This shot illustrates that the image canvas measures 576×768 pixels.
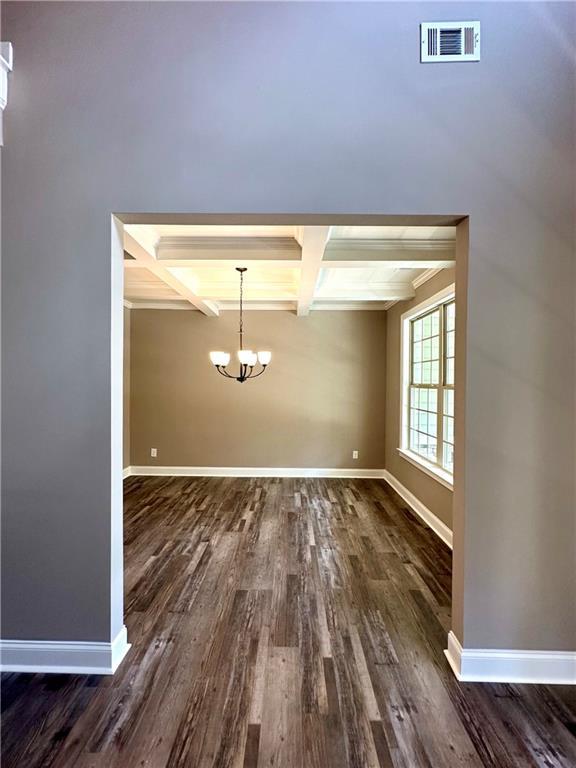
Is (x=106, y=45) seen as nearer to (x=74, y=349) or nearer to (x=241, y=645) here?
(x=74, y=349)

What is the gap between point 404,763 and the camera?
Answer: 58.1 inches

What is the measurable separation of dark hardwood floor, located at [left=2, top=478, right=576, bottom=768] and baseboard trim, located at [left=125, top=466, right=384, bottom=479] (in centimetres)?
275

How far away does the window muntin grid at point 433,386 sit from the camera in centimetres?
388

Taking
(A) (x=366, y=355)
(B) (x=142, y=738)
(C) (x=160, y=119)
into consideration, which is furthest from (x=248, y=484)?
(C) (x=160, y=119)

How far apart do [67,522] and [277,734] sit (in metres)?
1.34

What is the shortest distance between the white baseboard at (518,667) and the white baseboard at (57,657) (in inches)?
69.4

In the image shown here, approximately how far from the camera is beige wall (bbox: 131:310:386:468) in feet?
19.9

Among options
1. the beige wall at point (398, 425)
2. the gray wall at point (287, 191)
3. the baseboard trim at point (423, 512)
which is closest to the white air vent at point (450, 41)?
the gray wall at point (287, 191)

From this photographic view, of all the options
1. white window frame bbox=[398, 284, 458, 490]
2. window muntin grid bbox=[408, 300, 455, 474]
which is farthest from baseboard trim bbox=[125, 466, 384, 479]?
window muntin grid bbox=[408, 300, 455, 474]

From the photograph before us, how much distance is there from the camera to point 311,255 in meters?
2.97

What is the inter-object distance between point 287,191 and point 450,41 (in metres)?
1.04

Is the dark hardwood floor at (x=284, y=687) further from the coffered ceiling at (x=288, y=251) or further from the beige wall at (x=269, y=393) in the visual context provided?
the beige wall at (x=269, y=393)

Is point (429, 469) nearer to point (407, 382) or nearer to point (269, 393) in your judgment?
point (407, 382)

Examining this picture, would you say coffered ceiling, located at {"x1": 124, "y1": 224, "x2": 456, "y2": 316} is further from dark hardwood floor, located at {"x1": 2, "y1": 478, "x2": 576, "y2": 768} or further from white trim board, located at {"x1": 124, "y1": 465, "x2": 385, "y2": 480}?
white trim board, located at {"x1": 124, "y1": 465, "x2": 385, "y2": 480}
